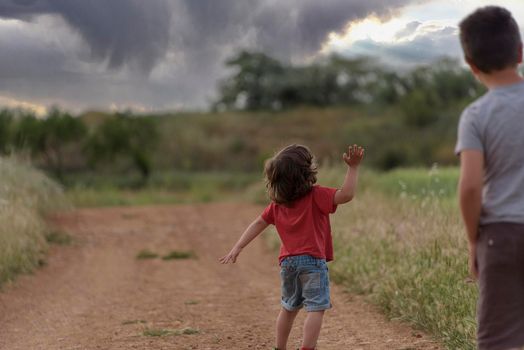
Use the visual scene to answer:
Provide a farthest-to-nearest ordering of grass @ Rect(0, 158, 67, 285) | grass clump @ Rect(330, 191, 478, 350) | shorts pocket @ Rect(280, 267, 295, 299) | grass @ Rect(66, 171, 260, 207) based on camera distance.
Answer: grass @ Rect(66, 171, 260, 207) → grass @ Rect(0, 158, 67, 285) → grass clump @ Rect(330, 191, 478, 350) → shorts pocket @ Rect(280, 267, 295, 299)

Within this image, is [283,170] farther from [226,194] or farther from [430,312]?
[226,194]

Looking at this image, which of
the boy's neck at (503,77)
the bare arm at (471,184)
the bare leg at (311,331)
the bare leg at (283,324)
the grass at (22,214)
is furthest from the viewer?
the grass at (22,214)

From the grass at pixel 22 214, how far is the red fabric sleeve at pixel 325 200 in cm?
639

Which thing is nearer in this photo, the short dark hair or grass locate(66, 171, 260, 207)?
the short dark hair

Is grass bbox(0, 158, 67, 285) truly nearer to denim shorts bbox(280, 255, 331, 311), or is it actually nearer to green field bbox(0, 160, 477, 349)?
green field bbox(0, 160, 477, 349)

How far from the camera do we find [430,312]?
6535 millimetres

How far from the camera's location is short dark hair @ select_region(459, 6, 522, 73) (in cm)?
353

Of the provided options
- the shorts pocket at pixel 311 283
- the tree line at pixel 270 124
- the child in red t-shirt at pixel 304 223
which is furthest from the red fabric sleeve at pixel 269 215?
the tree line at pixel 270 124

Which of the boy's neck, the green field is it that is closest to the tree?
the green field

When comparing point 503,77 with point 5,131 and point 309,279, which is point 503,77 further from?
point 5,131

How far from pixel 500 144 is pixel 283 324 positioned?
2363 millimetres

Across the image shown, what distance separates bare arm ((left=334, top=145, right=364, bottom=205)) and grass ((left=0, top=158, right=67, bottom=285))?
6.64m

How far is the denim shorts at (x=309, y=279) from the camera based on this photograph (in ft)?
16.8

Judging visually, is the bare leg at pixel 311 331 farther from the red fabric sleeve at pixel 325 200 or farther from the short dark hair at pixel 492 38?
the short dark hair at pixel 492 38
